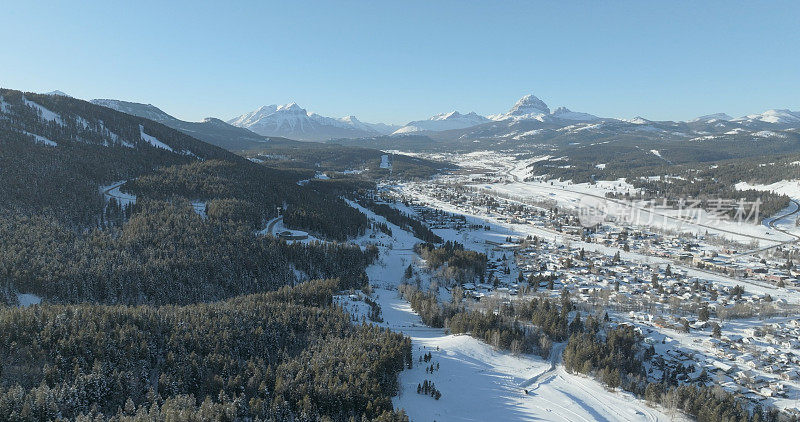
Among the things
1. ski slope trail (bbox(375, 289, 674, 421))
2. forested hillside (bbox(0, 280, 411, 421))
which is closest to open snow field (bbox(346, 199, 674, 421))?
ski slope trail (bbox(375, 289, 674, 421))

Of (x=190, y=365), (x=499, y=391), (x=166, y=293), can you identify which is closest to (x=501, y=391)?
(x=499, y=391)

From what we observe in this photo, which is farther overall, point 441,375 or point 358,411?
point 441,375

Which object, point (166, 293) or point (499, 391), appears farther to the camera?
point (166, 293)

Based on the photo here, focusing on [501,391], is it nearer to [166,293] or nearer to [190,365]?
[190,365]

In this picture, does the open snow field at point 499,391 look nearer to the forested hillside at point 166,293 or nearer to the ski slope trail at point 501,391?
the ski slope trail at point 501,391

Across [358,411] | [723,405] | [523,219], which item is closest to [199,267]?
[358,411]

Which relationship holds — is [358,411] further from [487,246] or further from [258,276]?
[487,246]

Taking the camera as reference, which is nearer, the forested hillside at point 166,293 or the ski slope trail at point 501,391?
the forested hillside at point 166,293

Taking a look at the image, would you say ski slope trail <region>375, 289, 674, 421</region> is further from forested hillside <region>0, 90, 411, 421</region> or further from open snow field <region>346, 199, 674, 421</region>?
forested hillside <region>0, 90, 411, 421</region>

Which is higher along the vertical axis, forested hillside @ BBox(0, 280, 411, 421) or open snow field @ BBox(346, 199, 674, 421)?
forested hillside @ BBox(0, 280, 411, 421)

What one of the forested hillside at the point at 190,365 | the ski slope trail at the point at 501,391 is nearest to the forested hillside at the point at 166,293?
the forested hillside at the point at 190,365

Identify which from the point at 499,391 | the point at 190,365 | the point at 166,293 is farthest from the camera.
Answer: the point at 166,293
